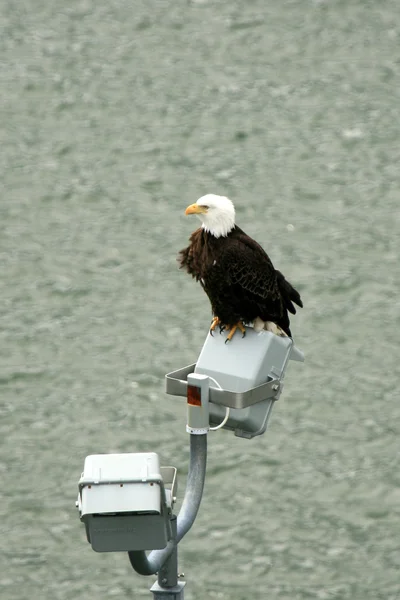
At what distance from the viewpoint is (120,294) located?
12.6 meters

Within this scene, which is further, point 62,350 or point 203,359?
point 62,350

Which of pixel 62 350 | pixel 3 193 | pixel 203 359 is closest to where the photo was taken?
pixel 203 359

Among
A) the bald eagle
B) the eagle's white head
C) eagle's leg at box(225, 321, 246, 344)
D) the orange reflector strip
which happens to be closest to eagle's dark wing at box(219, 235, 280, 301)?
the bald eagle

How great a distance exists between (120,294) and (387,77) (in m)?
4.76

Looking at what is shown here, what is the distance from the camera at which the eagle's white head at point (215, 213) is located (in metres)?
6.46

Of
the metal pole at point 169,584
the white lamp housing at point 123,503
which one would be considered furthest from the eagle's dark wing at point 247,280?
the white lamp housing at point 123,503

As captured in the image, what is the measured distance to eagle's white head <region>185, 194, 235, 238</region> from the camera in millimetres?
6461

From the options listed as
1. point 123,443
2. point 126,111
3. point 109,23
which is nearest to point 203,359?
point 123,443

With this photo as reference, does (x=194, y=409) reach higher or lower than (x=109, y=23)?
higher

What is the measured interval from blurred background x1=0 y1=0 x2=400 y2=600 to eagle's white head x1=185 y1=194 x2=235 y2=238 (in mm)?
3434

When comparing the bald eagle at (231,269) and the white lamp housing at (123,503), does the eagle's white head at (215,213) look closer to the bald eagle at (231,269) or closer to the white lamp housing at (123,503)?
the bald eagle at (231,269)

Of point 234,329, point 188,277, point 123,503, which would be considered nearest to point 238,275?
point 234,329

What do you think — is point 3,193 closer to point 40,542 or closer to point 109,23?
point 109,23

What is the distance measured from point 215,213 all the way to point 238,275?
0.32 meters
